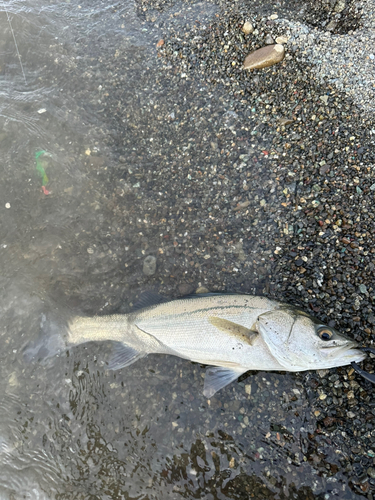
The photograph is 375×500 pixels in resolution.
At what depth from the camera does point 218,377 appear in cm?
322

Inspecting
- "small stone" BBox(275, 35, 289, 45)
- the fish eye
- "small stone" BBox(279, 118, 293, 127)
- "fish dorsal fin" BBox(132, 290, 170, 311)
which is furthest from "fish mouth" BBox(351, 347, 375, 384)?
"small stone" BBox(275, 35, 289, 45)

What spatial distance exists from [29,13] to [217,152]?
13.5ft

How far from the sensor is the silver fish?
2.92m

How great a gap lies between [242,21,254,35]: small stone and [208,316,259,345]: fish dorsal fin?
152 inches

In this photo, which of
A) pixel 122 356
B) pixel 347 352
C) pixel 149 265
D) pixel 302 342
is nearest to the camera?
pixel 347 352

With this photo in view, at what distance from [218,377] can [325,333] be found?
3.71ft

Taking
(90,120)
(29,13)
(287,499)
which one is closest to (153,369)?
(287,499)

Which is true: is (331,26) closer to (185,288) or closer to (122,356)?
(185,288)

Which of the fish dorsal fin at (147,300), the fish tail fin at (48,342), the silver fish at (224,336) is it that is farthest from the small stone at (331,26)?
the fish tail fin at (48,342)

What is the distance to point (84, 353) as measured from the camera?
360cm

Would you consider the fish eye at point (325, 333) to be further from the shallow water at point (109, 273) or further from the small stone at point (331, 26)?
the small stone at point (331, 26)

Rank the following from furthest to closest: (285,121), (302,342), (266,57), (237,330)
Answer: (266,57) < (285,121) < (237,330) < (302,342)

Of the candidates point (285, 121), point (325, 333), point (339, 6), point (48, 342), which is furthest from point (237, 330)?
point (339, 6)

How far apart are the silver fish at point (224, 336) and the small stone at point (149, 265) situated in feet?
1.60
